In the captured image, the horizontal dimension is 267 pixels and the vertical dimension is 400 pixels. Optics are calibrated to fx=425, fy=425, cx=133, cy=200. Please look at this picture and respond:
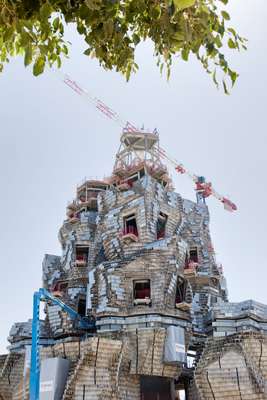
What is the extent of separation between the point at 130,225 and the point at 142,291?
26.8 ft

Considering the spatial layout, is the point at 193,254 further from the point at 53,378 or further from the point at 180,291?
the point at 53,378

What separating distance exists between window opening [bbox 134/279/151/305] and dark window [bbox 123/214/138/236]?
5251 mm

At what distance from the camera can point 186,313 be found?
40.0 meters

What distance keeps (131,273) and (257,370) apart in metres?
13.6

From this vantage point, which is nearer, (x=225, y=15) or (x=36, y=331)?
(x=225, y=15)

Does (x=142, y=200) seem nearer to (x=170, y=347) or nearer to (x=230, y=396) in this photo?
(x=170, y=347)

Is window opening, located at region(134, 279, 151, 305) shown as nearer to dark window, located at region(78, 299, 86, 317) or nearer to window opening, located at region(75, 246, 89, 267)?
dark window, located at region(78, 299, 86, 317)

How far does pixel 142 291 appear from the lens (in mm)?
40250

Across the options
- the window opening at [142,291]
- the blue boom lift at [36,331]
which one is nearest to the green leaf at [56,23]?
the blue boom lift at [36,331]

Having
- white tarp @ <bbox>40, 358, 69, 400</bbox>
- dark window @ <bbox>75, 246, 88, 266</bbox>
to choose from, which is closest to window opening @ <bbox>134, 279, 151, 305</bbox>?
white tarp @ <bbox>40, 358, 69, 400</bbox>

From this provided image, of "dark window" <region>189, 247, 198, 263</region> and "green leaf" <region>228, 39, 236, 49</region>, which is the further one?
"dark window" <region>189, 247, 198, 263</region>

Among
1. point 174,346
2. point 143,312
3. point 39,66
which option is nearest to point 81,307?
point 143,312

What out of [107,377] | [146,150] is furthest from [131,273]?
[146,150]

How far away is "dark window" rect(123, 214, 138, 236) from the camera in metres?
43.7
